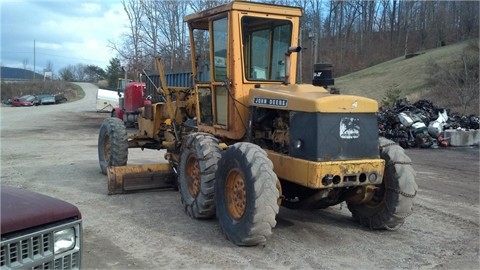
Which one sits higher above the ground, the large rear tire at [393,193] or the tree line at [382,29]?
the tree line at [382,29]

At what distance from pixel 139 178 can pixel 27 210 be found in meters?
5.64

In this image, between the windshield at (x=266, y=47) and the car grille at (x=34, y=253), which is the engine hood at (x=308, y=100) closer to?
the windshield at (x=266, y=47)

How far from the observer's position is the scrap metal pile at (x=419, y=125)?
17.3 m

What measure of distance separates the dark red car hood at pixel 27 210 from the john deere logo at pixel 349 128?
341 cm

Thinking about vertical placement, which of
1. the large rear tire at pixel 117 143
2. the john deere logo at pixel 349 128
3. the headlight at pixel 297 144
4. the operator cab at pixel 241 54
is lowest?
the large rear tire at pixel 117 143

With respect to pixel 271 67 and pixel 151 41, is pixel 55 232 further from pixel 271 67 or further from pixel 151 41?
pixel 151 41

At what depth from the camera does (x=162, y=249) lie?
5590 millimetres

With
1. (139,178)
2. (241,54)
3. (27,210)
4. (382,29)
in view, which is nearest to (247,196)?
(241,54)

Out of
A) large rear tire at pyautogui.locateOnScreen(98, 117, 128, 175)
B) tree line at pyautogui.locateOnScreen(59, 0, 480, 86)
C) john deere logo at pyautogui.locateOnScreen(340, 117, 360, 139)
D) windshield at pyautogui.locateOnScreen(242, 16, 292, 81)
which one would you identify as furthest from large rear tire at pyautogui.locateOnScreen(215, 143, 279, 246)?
tree line at pyautogui.locateOnScreen(59, 0, 480, 86)

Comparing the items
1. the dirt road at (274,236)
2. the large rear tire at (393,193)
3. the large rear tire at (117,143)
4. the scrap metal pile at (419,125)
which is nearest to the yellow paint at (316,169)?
the large rear tire at (393,193)

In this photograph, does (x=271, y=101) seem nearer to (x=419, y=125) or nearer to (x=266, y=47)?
(x=266, y=47)

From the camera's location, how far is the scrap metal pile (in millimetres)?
17281

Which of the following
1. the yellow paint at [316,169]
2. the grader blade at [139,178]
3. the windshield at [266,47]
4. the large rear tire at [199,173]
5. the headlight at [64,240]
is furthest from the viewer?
the grader blade at [139,178]

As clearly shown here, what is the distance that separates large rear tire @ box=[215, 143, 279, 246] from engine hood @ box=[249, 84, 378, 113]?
2.37 ft
